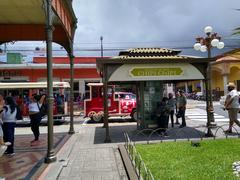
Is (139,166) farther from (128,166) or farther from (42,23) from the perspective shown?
(42,23)

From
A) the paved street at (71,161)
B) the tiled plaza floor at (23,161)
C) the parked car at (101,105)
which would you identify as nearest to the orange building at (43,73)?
Result: the parked car at (101,105)

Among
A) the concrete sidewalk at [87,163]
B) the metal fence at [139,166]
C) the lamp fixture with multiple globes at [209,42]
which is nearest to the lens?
the metal fence at [139,166]

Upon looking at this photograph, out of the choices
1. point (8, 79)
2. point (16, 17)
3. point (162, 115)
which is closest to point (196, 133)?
point (162, 115)

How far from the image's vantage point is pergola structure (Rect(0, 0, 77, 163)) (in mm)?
8273

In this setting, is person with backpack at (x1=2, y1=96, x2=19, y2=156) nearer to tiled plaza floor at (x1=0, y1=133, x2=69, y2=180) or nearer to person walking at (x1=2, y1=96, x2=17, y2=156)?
person walking at (x1=2, y1=96, x2=17, y2=156)

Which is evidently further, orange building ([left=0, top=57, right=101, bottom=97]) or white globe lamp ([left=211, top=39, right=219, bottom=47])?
orange building ([left=0, top=57, right=101, bottom=97])

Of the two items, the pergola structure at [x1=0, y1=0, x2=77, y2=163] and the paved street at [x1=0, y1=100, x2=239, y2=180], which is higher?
the pergola structure at [x1=0, y1=0, x2=77, y2=163]

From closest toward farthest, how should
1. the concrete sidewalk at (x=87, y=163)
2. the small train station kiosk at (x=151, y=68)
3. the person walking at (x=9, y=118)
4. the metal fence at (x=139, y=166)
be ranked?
the metal fence at (x=139, y=166) → the concrete sidewalk at (x=87, y=163) → the person walking at (x=9, y=118) → the small train station kiosk at (x=151, y=68)

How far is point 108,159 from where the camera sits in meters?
8.60

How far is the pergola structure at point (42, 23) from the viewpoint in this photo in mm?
8273

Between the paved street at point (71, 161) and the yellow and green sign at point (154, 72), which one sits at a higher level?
the yellow and green sign at point (154, 72)

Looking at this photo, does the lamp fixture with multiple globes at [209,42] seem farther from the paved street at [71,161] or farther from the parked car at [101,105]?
the paved street at [71,161]

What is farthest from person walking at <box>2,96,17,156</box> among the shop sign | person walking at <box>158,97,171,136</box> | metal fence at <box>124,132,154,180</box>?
the shop sign

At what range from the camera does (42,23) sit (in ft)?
42.0
